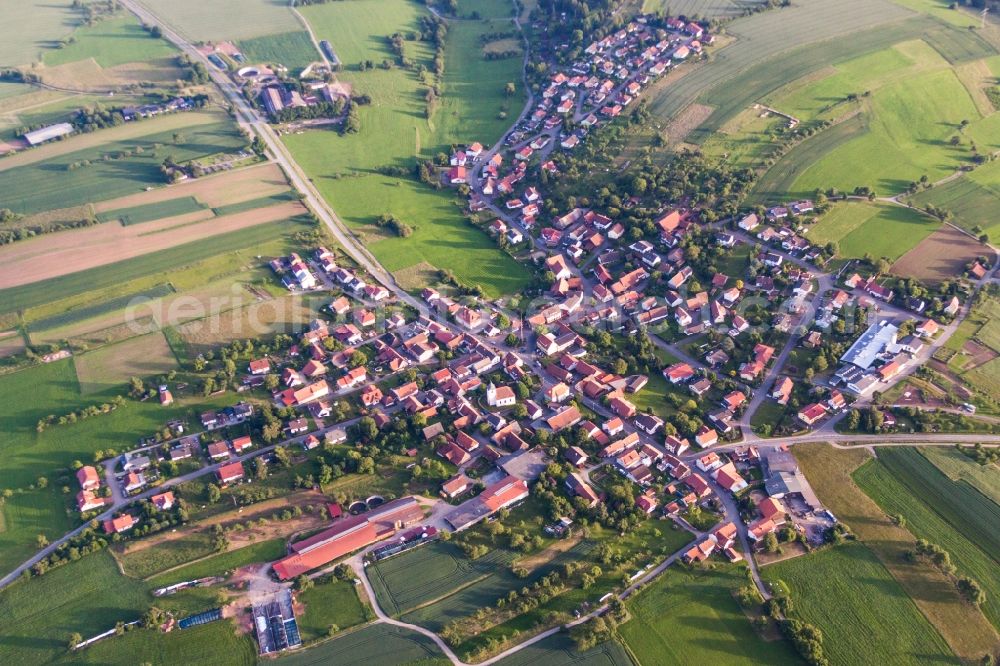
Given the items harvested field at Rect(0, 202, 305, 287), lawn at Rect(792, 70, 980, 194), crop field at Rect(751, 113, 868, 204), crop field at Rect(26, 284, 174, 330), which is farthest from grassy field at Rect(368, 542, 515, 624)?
lawn at Rect(792, 70, 980, 194)

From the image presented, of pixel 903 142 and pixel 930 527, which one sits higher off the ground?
pixel 903 142

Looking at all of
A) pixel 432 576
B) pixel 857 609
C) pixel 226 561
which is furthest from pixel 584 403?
pixel 226 561

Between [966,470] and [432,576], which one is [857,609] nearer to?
[966,470]

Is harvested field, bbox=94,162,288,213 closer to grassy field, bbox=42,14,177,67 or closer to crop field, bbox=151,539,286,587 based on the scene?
grassy field, bbox=42,14,177,67

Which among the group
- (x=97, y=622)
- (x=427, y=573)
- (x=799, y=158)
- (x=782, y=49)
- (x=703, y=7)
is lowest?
(x=97, y=622)

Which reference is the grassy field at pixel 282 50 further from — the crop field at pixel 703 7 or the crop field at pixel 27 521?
A: the crop field at pixel 27 521

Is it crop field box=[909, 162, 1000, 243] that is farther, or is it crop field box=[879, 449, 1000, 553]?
crop field box=[909, 162, 1000, 243]

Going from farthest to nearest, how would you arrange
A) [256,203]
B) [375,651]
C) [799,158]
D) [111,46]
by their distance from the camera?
[111,46] → [799,158] → [256,203] → [375,651]
